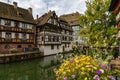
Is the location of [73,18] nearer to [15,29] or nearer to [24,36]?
[24,36]

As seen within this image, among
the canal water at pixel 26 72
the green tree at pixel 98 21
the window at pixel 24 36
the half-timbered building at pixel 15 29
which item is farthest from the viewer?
the window at pixel 24 36

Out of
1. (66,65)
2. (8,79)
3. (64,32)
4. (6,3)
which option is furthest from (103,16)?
(64,32)

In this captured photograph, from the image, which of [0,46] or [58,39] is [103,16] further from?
[58,39]

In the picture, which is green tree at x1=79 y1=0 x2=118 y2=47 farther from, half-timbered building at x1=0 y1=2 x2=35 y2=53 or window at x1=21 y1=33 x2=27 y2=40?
window at x1=21 y1=33 x2=27 y2=40

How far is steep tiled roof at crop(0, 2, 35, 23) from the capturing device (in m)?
28.7

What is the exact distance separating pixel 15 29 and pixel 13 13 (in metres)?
3.79

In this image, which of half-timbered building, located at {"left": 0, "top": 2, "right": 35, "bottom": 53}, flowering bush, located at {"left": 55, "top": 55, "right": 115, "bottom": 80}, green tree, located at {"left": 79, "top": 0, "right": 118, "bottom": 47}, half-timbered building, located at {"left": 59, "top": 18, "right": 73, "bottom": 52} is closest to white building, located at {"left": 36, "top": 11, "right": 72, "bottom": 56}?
half-timbered building, located at {"left": 0, "top": 2, "right": 35, "bottom": 53}

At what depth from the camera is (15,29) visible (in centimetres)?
2972

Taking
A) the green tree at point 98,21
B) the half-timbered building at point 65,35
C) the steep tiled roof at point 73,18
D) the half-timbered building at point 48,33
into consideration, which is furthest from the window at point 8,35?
the steep tiled roof at point 73,18

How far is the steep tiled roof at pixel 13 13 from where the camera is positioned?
28.7 m

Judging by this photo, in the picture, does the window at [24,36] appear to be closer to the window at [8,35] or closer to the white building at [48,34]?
the window at [8,35]

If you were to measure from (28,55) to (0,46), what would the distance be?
5.51 m

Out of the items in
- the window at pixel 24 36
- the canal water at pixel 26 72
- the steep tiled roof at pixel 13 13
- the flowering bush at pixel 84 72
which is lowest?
the canal water at pixel 26 72

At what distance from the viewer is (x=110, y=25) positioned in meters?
21.1
